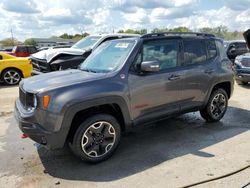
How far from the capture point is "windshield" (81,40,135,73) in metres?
4.91

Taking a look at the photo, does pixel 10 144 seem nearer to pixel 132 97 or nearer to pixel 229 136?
pixel 132 97

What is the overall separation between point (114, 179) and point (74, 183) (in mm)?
518

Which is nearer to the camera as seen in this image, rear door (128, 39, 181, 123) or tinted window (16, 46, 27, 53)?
rear door (128, 39, 181, 123)

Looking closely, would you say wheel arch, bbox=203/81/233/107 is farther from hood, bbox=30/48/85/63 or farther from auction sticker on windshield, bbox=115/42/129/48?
hood, bbox=30/48/85/63

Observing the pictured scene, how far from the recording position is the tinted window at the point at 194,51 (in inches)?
222

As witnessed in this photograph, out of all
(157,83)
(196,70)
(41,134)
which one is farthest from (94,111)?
(196,70)

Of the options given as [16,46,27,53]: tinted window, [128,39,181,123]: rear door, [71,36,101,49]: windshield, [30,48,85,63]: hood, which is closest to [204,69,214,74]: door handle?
[128,39,181,123]: rear door

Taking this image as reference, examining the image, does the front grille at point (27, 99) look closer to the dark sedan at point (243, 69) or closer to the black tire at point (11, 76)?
the dark sedan at point (243, 69)

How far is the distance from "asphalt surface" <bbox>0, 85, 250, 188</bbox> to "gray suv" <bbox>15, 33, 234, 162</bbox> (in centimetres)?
36

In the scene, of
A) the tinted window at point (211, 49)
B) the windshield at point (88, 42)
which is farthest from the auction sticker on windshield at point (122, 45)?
the windshield at point (88, 42)

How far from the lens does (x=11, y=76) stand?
40.2 feet

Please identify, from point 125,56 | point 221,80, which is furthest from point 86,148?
point 221,80

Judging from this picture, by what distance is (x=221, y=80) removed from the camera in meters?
6.25

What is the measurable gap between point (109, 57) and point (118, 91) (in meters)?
0.92
